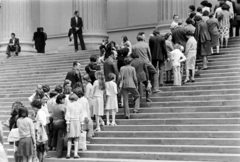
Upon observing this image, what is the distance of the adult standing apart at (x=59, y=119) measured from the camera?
40.0 ft

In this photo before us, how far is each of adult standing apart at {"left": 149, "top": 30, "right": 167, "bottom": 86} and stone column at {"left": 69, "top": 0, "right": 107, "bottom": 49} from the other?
8.78 metres

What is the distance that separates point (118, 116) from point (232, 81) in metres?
3.34

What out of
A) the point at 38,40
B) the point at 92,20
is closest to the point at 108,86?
the point at 92,20

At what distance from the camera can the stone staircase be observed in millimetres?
11406

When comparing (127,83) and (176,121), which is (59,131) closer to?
(127,83)

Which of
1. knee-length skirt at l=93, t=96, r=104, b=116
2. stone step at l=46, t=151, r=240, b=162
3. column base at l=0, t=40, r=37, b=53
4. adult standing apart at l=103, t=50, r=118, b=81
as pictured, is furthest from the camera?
column base at l=0, t=40, r=37, b=53

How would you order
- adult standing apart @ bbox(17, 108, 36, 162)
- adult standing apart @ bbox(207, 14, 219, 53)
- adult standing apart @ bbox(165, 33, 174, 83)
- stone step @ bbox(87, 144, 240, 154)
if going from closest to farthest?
adult standing apart @ bbox(17, 108, 36, 162), stone step @ bbox(87, 144, 240, 154), adult standing apart @ bbox(165, 33, 174, 83), adult standing apart @ bbox(207, 14, 219, 53)

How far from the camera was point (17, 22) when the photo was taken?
25406mm

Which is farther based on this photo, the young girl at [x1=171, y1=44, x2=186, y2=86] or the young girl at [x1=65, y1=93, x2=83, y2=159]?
the young girl at [x1=171, y1=44, x2=186, y2=86]

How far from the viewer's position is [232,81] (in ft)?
47.3

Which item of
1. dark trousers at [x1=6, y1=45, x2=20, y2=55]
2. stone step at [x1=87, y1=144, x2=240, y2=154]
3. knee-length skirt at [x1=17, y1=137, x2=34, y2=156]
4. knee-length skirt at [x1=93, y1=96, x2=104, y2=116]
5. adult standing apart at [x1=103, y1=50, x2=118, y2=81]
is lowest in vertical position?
stone step at [x1=87, y1=144, x2=240, y2=154]

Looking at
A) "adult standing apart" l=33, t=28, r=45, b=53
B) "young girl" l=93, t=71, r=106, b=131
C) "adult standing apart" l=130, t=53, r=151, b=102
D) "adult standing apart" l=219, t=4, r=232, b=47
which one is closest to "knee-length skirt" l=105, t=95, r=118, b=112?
"young girl" l=93, t=71, r=106, b=131

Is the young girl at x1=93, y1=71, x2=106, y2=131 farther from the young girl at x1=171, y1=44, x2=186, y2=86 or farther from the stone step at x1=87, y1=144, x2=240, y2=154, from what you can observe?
the young girl at x1=171, y1=44, x2=186, y2=86

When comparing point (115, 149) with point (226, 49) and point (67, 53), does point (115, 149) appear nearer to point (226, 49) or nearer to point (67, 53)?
point (226, 49)
